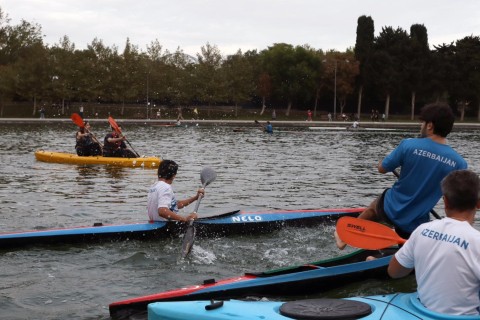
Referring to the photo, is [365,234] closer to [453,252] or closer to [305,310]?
[305,310]

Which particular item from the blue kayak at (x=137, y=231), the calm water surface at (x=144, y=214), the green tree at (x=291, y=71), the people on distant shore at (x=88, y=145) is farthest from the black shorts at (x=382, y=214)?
the green tree at (x=291, y=71)

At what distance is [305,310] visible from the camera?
4559mm

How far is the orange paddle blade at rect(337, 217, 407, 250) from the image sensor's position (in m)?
5.97

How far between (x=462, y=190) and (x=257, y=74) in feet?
251

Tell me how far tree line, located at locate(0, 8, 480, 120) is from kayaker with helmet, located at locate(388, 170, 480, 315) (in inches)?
2608

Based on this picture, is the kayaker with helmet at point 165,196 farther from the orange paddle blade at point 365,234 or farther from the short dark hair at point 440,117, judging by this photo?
the short dark hair at point 440,117

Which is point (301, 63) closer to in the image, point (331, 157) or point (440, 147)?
point (331, 157)

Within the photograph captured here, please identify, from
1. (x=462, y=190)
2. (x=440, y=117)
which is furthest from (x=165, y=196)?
(x=462, y=190)

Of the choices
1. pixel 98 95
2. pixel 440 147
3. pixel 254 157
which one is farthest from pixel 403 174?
pixel 98 95

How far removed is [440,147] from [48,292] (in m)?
4.90

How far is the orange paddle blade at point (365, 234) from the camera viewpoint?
597 cm

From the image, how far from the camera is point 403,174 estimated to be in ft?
21.0

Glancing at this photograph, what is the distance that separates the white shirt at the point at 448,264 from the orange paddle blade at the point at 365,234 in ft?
5.37

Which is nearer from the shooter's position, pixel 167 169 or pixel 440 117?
pixel 440 117
